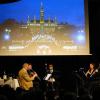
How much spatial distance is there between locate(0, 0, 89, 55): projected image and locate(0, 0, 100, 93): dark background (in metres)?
0.68

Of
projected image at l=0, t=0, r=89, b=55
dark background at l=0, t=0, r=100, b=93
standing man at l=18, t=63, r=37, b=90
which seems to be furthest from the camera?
dark background at l=0, t=0, r=100, b=93

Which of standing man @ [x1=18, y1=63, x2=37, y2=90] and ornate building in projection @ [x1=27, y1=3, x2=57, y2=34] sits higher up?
ornate building in projection @ [x1=27, y1=3, x2=57, y2=34]

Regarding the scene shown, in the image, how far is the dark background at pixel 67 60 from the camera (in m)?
11.9

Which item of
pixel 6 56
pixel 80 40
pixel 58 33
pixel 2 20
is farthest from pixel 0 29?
pixel 80 40

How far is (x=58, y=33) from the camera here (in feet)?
37.8

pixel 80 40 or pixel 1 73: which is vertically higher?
pixel 80 40

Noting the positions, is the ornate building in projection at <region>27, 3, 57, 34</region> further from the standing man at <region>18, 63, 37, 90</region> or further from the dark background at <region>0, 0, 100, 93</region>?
the standing man at <region>18, 63, 37, 90</region>

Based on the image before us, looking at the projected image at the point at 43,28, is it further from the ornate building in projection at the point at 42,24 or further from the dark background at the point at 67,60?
the dark background at the point at 67,60

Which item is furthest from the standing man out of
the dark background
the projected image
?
the dark background

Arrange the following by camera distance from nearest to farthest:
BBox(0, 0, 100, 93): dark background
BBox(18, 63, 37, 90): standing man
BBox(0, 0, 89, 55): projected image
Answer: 1. BBox(18, 63, 37, 90): standing man
2. BBox(0, 0, 89, 55): projected image
3. BBox(0, 0, 100, 93): dark background

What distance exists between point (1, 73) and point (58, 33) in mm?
2427

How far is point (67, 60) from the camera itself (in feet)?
39.8

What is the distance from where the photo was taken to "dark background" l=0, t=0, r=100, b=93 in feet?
39.2

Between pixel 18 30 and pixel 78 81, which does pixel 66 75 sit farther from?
pixel 18 30
